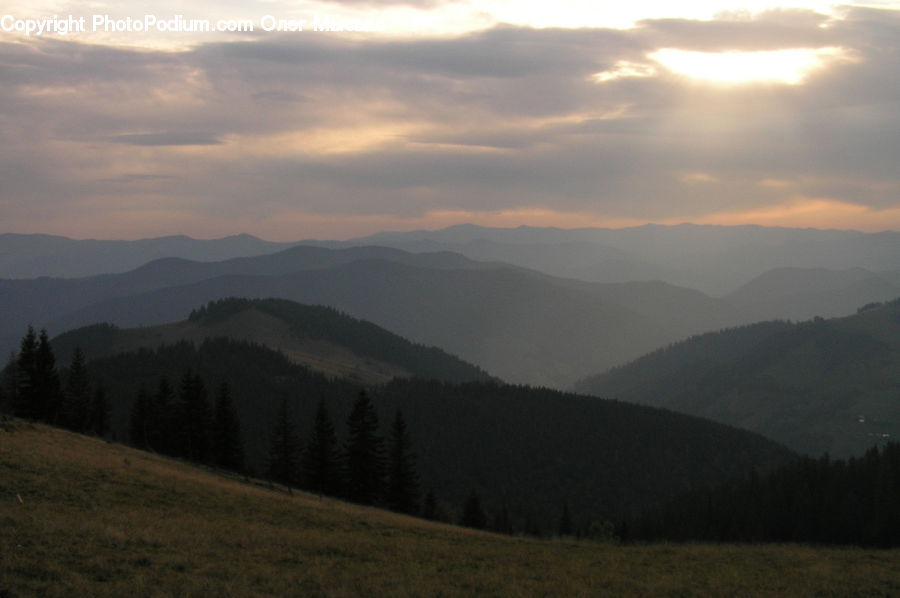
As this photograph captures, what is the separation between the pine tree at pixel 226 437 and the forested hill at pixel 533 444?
6802 centimetres

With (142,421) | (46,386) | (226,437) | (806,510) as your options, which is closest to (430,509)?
(226,437)

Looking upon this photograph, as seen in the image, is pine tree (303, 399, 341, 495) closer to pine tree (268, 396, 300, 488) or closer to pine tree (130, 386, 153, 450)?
pine tree (268, 396, 300, 488)

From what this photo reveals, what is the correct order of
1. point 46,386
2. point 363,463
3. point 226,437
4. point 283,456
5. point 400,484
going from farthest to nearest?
point 283,456, point 226,437, point 400,484, point 46,386, point 363,463

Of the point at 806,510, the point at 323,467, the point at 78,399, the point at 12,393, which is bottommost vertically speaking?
the point at 806,510

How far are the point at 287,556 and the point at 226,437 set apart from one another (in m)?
54.1

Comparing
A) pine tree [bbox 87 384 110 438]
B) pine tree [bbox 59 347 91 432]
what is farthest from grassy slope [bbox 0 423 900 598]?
pine tree [bbox 87 384 110 438]

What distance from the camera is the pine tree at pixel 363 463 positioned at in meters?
66.6

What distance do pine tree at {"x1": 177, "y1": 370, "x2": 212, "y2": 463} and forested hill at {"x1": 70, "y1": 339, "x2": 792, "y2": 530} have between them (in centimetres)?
6933

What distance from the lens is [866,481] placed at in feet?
254

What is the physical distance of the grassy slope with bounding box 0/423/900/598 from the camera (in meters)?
18.3

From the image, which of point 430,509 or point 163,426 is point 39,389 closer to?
point 163,426

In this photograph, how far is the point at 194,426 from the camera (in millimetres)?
71375

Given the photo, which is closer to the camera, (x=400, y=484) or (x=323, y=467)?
(x=400, y=484)

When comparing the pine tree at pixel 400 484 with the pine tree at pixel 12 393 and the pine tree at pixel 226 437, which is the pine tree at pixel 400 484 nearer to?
the pine tree at pixel 226 437
